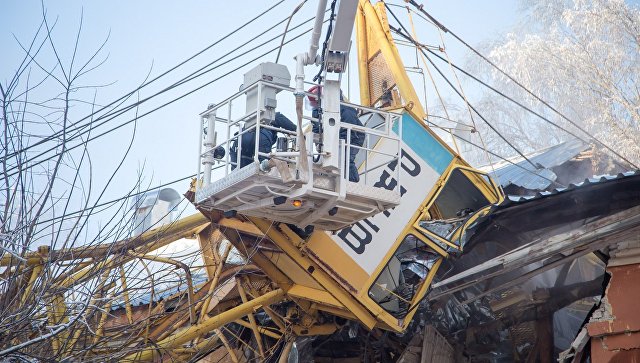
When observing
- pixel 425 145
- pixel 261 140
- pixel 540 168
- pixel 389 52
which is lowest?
pixel 261 140

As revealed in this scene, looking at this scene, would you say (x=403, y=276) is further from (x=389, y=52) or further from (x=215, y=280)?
(x=389, y=52)

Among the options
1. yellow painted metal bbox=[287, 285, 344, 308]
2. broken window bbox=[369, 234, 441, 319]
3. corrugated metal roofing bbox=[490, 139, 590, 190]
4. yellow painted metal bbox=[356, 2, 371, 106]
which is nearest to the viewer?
yellow painted metal bbox=[287, 285, 344, 308]

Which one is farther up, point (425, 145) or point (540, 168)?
point (540, 168)

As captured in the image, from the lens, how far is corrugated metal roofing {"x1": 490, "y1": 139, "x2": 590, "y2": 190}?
14724 mm

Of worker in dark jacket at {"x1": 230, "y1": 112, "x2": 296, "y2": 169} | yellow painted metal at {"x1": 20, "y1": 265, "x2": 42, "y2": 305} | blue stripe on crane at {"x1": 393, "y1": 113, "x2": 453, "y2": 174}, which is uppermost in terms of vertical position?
blue stripe on crane at {"x1": 393, "y1": 113, "x2": 453, "y2": 174}

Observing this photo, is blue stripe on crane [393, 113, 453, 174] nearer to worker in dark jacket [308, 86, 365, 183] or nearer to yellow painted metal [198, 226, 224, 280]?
worker in dark jacket [308, 86, 365, 183]

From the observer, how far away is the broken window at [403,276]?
1039 centimetres

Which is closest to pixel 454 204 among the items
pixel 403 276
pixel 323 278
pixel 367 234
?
pixel 403 276

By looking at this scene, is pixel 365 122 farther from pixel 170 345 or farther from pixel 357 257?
pixel 170 345

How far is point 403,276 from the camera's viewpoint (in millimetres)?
10695

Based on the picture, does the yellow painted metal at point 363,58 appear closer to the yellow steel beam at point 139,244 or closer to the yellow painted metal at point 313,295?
the yellow steel beam at point 139,244

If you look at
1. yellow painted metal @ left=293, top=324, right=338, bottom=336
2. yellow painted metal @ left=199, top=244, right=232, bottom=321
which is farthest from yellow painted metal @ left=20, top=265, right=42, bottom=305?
yellow painted metal @ left=293, top=324, right=338, bottom=336

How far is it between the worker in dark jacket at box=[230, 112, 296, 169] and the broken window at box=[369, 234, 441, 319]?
2.50 metres

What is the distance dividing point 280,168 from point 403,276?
355 centimetres
